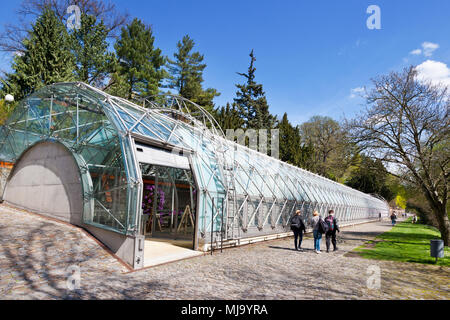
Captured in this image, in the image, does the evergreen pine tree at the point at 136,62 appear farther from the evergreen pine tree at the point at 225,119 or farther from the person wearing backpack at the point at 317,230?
the person wearing backpack at the point at 317,230

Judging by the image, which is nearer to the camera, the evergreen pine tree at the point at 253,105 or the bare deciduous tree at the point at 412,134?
the bare deciduous tree at the point at 412,134

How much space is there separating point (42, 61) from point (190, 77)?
63.8 ft

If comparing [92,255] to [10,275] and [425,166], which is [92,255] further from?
[425,166]

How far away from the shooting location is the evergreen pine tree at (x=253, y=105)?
49131mm

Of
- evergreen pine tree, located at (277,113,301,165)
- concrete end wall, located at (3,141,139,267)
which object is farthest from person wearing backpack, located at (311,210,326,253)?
evergreen pine tree, located at (277,113,301,165)

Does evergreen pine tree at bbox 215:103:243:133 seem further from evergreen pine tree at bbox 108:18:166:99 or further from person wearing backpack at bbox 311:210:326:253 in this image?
person wearing backpack at bbox 311:210:326:253

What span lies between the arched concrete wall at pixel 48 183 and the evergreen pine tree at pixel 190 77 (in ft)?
86.4

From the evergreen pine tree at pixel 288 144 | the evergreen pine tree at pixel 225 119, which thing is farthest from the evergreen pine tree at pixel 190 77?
the evergreen pine tree at pixel 288 144

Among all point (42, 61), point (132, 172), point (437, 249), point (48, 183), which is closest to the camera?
point (132, 172)

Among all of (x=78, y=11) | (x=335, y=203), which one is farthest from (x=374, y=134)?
(x=78, y=11)

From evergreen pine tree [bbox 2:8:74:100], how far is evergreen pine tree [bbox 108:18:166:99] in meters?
5.53

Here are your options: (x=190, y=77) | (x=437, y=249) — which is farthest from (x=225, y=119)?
(x=437, y=249)

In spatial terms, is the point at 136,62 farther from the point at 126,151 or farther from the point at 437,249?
the point at 437,249

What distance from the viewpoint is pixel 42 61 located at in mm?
24328
